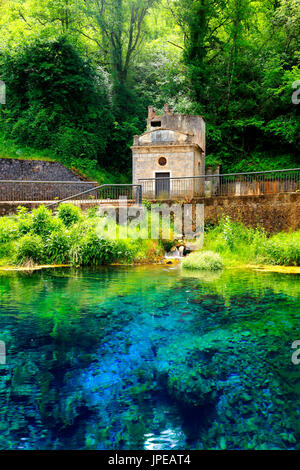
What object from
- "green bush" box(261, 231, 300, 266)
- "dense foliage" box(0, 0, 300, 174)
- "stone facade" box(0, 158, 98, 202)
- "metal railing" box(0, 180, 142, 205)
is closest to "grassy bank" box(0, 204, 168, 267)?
"green bush" box(261, 231, 300, 266)

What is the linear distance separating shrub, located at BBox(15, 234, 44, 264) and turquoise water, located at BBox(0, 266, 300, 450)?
4.92m

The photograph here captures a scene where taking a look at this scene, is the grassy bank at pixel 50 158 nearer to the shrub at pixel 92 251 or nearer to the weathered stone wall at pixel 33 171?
the weathered stone wall at pixel 33 171

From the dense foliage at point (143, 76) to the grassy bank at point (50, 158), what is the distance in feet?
1.88

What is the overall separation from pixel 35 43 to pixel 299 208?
24.8m

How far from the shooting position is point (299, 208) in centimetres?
1798

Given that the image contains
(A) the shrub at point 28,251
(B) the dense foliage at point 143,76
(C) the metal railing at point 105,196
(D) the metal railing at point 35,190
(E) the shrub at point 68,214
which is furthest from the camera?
(B) the dense foliage at point 143,76

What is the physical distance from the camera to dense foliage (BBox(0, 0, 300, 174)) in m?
31.7

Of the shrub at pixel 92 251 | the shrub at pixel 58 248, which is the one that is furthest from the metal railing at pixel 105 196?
the shrub at pixel 92 251

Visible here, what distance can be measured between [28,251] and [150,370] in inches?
429

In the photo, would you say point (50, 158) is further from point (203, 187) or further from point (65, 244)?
point (65, 244)

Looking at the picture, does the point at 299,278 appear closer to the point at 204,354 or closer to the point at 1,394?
the point at 204,354

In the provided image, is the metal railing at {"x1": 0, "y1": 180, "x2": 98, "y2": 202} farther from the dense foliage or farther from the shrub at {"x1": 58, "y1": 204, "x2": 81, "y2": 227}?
the dense foliage

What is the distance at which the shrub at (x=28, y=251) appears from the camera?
15492 millimetres
